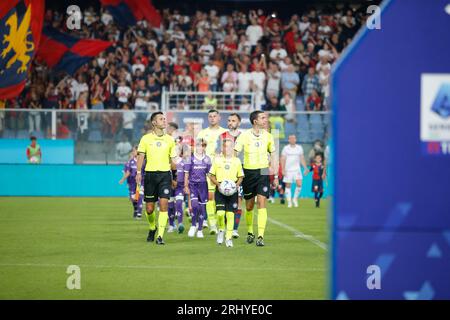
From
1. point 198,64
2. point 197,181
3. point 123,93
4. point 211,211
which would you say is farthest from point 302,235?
point 198,64

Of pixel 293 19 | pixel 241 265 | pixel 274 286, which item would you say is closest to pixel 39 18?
pixel 293 19

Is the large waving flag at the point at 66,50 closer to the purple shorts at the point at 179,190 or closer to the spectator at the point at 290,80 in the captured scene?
the spectator at the point at 290,80

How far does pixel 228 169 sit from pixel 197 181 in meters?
2.12

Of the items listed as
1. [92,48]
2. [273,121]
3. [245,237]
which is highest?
[92,48]

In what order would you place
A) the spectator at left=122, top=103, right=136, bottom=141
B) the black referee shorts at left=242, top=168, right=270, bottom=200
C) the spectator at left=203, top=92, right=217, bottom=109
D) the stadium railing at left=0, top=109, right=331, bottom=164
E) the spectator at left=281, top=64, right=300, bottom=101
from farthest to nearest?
the spectator at left=281, top=64, right=300, bottom=101 < the spectator at left=203, top=92, right=217, bottom=109 < the spectator at left=122, top=103, right=136, bottom=141 < the stadium railing at left=0, top=109, right=331, bottom=164 < the black referee shorts at left=242, top=168, right=270, bottom=200

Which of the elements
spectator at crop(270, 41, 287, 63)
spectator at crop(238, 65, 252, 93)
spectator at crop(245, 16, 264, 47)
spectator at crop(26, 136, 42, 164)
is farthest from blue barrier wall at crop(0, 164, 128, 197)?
spectator at crop(245, 16, 264, 47)

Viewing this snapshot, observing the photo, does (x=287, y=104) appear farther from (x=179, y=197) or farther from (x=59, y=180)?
(x=179, y=197)

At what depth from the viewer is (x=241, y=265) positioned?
12.7 meters

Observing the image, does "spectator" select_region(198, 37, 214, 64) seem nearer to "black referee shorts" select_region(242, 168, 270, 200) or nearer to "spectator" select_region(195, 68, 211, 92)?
"spectator" select_region(195, 68, 211, 92)

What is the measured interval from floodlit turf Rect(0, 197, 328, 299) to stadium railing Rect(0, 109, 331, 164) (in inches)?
361

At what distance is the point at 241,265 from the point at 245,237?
456 centimetres

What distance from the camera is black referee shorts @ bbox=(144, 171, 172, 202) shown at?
612 inches
